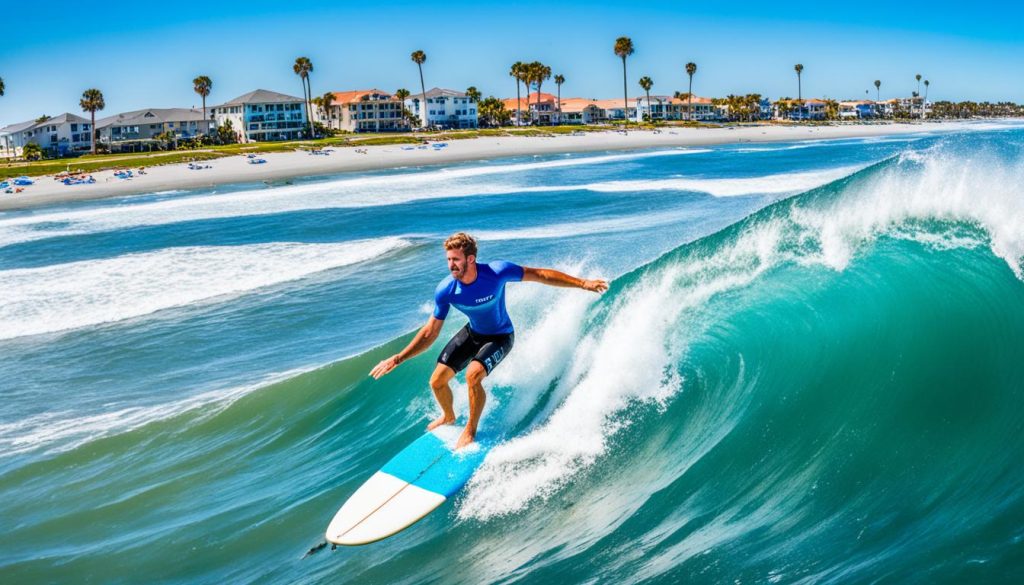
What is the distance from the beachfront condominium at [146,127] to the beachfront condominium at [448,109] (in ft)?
138

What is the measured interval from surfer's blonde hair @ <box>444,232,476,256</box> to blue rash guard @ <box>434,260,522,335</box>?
0.24 meters

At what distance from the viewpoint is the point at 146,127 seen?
11594 centimetres

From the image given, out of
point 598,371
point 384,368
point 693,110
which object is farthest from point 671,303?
point 693,110

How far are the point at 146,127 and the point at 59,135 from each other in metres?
11.1

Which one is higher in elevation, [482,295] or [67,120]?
[67,120]

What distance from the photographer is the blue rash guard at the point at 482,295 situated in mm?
6730

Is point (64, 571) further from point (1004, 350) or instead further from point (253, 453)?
point (1004, 350)

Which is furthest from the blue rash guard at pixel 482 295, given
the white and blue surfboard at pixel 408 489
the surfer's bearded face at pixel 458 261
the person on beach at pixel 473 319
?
the white and blue surfboard at pixel 408 489

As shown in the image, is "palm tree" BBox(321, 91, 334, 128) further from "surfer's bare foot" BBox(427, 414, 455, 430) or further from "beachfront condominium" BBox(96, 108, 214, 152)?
"surfer's bare foot" BBox(427, 414, 455, 430)

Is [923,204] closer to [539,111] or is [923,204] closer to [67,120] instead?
[67,120]

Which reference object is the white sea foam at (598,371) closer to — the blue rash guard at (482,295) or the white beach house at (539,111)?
the blue rash guard at (482,295)

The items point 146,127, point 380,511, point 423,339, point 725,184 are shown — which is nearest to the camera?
point 380,511

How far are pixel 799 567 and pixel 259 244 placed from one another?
25.4 meters

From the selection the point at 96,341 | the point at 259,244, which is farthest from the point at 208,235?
the point at 96,341
